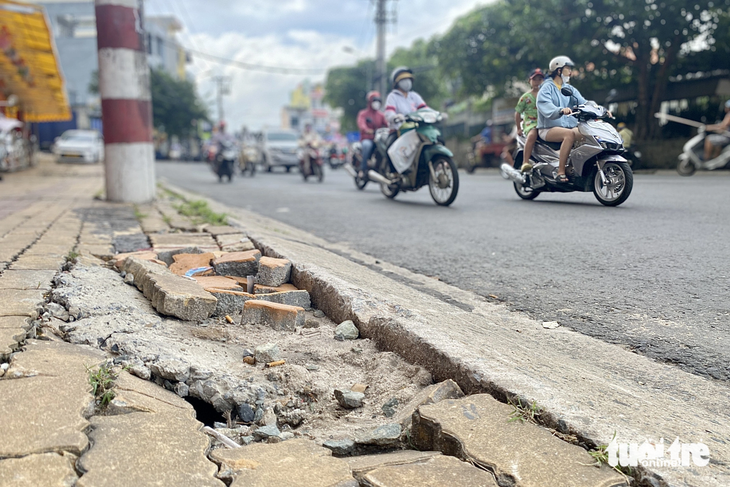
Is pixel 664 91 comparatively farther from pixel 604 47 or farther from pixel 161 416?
pixel 161 416

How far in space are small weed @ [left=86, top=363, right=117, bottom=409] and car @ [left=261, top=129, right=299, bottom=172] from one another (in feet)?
66.8

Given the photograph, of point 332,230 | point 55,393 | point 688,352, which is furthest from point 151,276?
point 332,230

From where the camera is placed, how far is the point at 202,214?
5672mm

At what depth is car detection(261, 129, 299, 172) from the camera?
21859 millimetres

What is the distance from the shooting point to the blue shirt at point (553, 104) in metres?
1.77

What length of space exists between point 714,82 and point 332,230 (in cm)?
413

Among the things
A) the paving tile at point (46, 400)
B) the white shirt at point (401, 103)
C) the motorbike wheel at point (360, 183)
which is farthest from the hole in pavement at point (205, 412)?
the motorbike wheel at point (360, 183)

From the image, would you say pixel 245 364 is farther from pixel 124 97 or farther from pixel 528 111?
pixel 124 97

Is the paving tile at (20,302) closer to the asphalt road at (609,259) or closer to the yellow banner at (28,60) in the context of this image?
the asphalt road at (609,259)

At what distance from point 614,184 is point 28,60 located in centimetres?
1818

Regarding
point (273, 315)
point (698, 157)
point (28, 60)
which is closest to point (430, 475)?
point (273, 315)

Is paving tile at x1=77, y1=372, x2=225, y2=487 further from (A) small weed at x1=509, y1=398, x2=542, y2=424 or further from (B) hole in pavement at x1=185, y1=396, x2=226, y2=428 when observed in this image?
(A) small weed at x1=509, y1=398, x2=542, y2=424

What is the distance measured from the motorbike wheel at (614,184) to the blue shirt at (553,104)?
280mm

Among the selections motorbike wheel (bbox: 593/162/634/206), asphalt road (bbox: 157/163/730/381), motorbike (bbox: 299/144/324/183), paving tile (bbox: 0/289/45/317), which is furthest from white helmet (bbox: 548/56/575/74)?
motorbike (bbox: 299/144/324/183)
